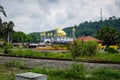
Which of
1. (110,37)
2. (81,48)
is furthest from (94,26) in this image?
(81,48)

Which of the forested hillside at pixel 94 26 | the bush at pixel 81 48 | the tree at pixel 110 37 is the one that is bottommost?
the bush at pixel 81 48

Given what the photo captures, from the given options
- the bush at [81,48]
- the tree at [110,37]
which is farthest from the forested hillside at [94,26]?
the bush at [81,48]

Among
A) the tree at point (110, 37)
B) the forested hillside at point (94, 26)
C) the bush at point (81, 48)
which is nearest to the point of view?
the bush at point (81, 48)

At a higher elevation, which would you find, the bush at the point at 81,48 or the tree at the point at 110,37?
the tree at the point at 110,37

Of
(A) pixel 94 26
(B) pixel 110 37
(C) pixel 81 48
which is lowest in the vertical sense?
(C) pixel 81 48

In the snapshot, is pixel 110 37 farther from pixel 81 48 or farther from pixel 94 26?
pixel 94 26

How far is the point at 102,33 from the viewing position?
75.2 m

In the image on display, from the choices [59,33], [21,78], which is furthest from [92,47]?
[59,33]

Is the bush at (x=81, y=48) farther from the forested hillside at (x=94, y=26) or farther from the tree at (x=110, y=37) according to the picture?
the forested hillside at (x=94, y=26)

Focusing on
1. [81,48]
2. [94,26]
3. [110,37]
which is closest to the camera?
[81,48]

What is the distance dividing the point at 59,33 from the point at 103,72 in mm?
70464

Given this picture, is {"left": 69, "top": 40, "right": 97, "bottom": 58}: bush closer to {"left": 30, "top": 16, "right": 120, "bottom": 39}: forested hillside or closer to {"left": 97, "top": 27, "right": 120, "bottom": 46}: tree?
{"left": 97, "top": 27, "right": 120, "bottom": 46}: tree

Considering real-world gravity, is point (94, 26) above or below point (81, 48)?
above

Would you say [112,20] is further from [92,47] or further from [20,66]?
[20,66]
